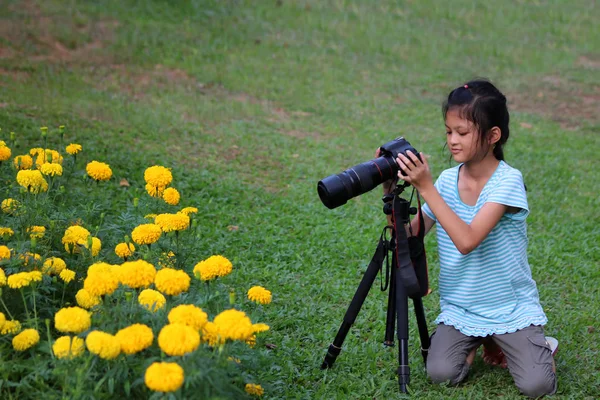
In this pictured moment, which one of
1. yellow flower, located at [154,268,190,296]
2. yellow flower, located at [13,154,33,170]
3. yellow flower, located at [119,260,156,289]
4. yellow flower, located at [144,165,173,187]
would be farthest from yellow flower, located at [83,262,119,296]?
yellow flower, located at [13,154,33,170]

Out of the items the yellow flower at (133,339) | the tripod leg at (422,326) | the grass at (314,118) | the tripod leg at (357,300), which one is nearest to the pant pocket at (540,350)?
the grass at (314,118)

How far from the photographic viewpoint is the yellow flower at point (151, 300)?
235cm

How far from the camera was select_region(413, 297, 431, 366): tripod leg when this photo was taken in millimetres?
3186

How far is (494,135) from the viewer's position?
10.6 ft

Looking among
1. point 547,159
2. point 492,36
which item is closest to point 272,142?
point 547,159

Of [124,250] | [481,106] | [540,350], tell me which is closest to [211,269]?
[124,250]

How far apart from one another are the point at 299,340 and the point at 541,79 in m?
7.21

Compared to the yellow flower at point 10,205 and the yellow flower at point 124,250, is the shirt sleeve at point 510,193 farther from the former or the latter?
the yellow flower at point 10,205

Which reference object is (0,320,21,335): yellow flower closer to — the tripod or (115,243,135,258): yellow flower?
(115,243,135,258): yellow flower

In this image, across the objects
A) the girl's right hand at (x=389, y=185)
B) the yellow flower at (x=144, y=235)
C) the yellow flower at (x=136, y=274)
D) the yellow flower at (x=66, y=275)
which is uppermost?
the girl's right hand at (x=389, y=185)

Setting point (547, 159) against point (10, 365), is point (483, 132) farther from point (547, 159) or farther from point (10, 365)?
point (547, 159)

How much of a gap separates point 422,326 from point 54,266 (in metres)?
1.59

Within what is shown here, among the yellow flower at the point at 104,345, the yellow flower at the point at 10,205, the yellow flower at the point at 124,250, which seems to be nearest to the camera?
the yellow flower at the point at 104,345

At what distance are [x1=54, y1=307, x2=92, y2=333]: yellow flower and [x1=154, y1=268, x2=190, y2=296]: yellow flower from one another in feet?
0.78
